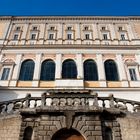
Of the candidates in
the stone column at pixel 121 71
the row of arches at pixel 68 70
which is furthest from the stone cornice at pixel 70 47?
the row of arches at pixel 68 70

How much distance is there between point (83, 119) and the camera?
10719 millimetres

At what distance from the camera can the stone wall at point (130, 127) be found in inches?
416

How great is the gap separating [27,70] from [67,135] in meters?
12.8

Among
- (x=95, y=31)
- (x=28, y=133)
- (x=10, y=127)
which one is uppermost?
(x=95, y=31)

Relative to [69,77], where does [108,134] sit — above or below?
below

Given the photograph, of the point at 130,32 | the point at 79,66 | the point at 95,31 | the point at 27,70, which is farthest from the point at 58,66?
the point at 130,32

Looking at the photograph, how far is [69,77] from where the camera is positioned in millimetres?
21297

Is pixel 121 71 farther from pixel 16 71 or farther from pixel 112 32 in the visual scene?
pixel 16 71

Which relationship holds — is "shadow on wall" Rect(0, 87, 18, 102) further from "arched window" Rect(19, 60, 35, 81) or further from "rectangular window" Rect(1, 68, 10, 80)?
"arched window" Rect(19, 60, 35, 81)

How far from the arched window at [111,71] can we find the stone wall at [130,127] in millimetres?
10535

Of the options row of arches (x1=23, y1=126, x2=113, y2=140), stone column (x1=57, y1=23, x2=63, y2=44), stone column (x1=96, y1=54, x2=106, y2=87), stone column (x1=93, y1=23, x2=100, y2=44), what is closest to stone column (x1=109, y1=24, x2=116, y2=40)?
stone column (x1=93, y1=23, x2=100, y2=44)

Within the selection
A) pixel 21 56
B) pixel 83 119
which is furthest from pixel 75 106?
pixel 21 56

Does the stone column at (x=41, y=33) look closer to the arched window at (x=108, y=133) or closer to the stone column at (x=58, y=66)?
the stone column at (x=58, y=66)

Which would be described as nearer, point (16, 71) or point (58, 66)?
point (16, 71)
